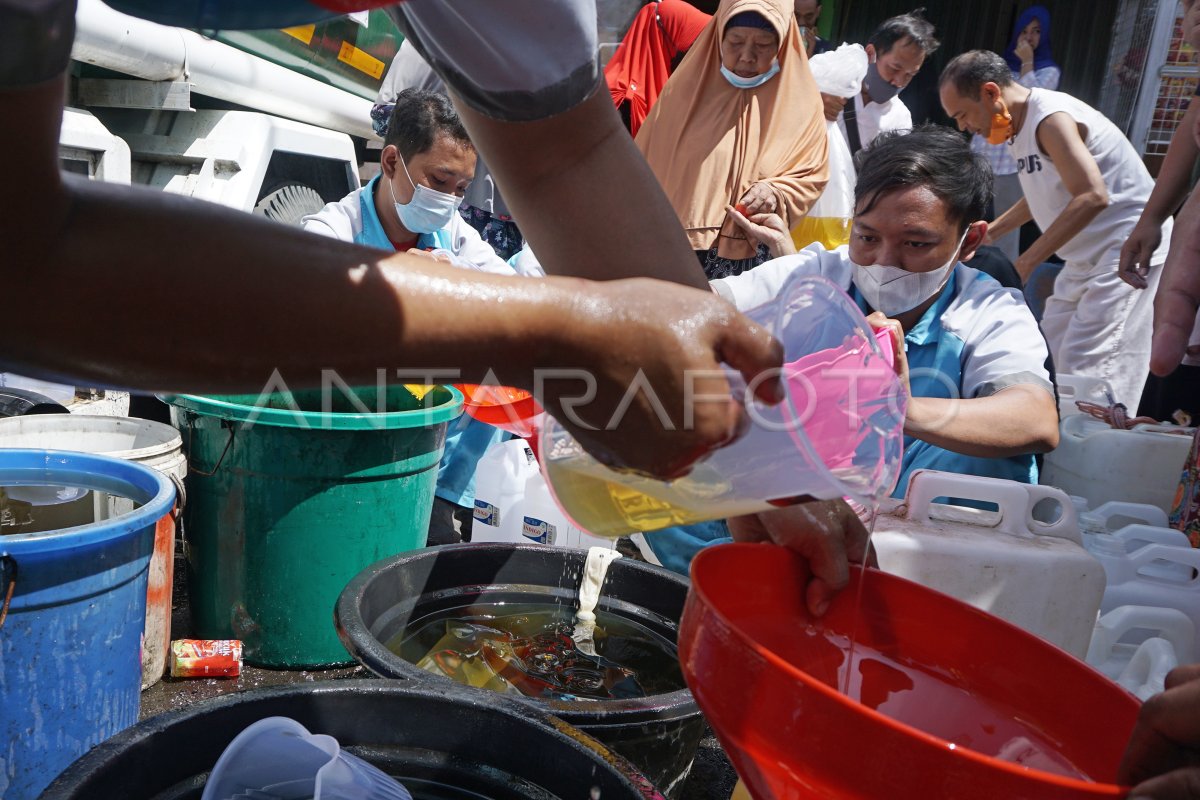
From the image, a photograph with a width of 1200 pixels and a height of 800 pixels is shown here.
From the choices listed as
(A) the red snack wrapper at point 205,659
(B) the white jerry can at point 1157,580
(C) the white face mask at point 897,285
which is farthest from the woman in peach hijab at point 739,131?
(A) the red snack wrapper at point 205,659

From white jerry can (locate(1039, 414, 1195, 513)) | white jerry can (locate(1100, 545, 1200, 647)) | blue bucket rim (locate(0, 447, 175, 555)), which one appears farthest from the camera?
white jerry can (locate(1039, 414, 1195, 513))

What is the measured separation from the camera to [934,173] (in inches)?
91.7

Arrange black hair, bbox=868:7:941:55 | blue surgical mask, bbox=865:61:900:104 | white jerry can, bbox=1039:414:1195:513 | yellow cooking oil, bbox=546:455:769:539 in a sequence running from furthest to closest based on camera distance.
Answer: blue surgical mask, bbox=865:61:900:104 < black hair, bbox=868:7:941:55 < white jerry can, bbox=1039:414:1195:513 < yellow cooking oil, bbox=546:455:769:539

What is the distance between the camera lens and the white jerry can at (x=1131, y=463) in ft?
9.68

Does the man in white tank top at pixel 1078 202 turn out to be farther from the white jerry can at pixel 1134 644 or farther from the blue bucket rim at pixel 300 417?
the blue bucket rim at pixel 300 417

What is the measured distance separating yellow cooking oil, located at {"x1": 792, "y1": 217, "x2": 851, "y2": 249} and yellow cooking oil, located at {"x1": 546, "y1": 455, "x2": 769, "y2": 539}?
3.31m

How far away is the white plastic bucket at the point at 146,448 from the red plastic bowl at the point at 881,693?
4.98 feet

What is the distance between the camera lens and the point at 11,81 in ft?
2.10

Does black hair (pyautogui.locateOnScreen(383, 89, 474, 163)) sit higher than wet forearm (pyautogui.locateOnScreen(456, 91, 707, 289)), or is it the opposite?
black hair (pyautogui.locateOnScreen(383, 89, 474, 163))

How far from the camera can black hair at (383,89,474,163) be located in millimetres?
3182

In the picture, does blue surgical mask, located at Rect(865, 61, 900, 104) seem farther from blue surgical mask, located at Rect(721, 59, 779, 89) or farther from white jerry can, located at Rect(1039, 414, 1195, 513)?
white jerry can, located at Rect(1039, 414, 1195, 513)

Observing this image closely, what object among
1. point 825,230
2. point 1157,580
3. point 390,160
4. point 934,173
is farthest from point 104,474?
point 825,230

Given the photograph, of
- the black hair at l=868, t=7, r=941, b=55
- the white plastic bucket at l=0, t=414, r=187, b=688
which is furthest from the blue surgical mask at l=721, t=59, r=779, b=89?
the white plastic bucket at l=0, t=414, r=187, b=688

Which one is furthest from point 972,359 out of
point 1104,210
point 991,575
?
point 1104,210
